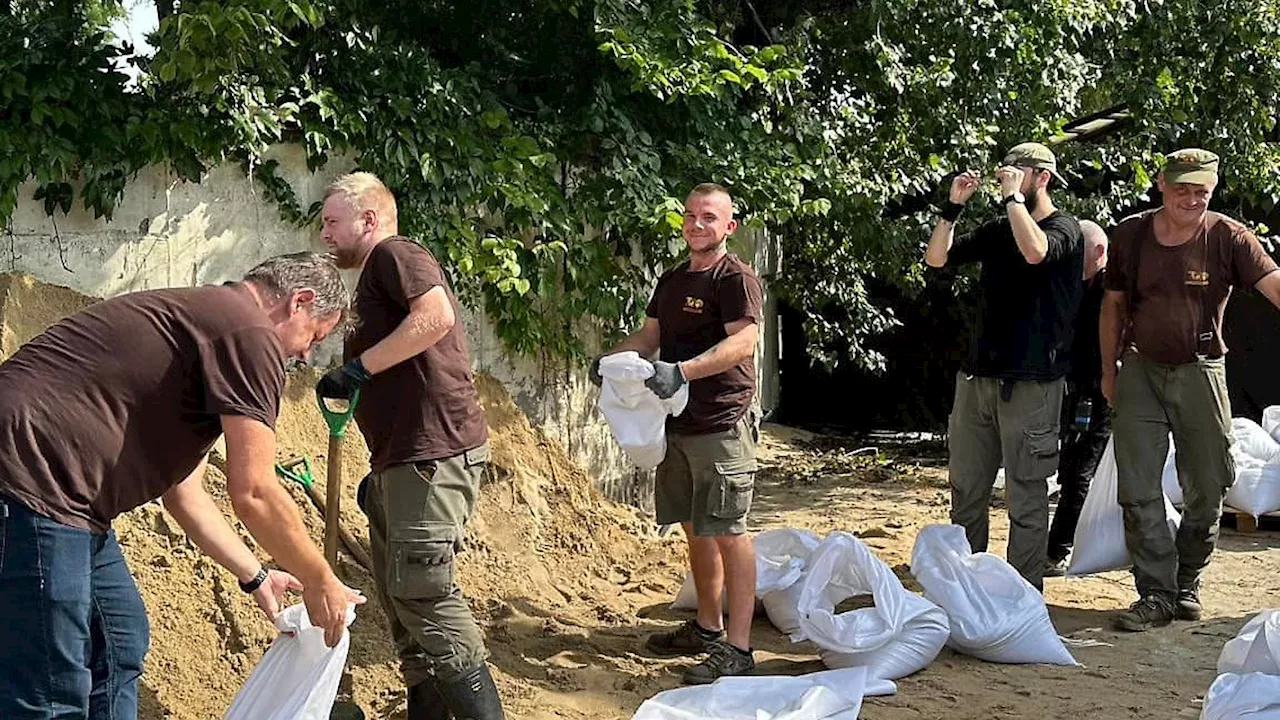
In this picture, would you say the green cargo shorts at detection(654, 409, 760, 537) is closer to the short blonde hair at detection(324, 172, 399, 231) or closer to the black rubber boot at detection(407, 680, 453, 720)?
the black rubber boot at detection(407, 680, 453, 720)

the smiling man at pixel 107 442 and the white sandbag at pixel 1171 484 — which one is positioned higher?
the smiling man at pixel 107 442

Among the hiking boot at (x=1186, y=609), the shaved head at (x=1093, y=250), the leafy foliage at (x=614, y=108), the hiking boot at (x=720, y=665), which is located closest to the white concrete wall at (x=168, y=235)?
the leafy foliage at (x=614, y=108)

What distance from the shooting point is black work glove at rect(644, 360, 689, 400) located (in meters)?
4.23

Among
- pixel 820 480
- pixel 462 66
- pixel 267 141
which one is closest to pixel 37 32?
pixel 267 141

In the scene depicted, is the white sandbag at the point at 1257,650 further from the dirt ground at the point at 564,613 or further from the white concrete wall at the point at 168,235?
the white concrete wall at the point at 168,235

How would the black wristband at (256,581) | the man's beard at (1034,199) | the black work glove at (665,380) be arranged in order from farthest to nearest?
the man's beard at (1034,199)
the black work glove at (665,380)
the black wristband at (256,581)

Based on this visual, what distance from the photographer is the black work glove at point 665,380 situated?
4234 mm

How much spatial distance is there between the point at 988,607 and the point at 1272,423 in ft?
11.3

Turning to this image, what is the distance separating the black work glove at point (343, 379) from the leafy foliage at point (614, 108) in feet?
5.06

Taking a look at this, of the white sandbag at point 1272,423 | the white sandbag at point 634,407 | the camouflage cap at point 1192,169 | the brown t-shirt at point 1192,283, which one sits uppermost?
the camouflage cap at point 1192,169

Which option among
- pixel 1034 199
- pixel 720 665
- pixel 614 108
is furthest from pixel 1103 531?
pixel 614 108

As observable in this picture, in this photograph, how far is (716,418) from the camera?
452 cm

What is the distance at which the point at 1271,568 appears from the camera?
20.7ft

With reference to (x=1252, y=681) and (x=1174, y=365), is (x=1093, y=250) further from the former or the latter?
(x=1252, y=681)
